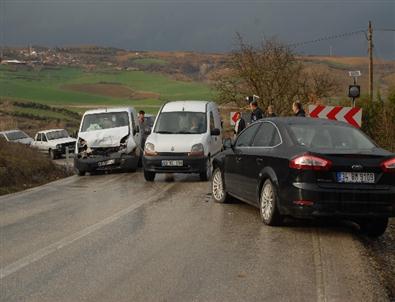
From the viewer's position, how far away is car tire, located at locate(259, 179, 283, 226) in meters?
9.79

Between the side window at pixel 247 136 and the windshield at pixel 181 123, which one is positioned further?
the windshield at pixel 181 123

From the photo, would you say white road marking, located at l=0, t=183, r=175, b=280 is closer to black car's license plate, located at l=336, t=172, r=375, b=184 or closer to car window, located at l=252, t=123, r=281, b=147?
car window, located at l=252, t=123, r=281, b=147

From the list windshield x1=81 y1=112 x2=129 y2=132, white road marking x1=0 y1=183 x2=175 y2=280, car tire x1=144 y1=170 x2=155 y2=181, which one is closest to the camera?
white road marking x1=0 y1=183 x2=175 y2=280

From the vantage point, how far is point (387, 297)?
252 inches

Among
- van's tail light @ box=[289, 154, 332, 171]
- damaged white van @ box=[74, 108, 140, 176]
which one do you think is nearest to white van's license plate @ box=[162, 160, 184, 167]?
damaged white van @ box=[74, 108, 140, 176]

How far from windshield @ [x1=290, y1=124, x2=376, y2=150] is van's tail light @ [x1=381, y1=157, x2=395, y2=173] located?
591 millimetres

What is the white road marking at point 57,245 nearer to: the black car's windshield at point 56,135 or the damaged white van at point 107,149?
the damaged white van at point 107,149

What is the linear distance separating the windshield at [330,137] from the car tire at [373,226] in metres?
1.04

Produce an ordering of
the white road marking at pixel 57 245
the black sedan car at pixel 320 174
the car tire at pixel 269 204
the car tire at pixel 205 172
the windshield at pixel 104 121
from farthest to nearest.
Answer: the windshield at pixel 104 121 < the car tire at pixel 205 172 < the car tire at pixel 269 204 < the black sedan car at pixel 320 174 < the white road marking at pixel 57 245

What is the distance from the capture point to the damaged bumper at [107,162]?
21.0 m

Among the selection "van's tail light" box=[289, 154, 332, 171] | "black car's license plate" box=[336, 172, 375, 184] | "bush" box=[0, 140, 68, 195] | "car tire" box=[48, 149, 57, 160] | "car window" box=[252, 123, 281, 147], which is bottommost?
"car tire" box=[48, 149, 57, 160]

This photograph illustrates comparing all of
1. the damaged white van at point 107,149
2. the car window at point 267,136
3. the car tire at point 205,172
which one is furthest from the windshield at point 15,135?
the car window at point 267,136

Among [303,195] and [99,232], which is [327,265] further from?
[99,232]

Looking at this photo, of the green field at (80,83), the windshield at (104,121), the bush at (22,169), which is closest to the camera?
the bush at (22,169)
